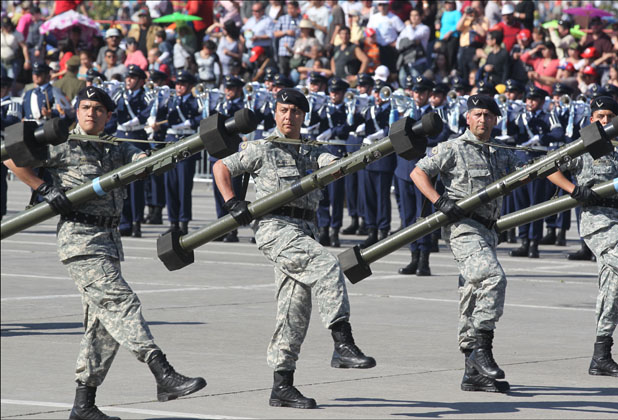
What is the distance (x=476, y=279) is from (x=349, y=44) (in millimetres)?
15569

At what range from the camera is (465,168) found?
9.14m

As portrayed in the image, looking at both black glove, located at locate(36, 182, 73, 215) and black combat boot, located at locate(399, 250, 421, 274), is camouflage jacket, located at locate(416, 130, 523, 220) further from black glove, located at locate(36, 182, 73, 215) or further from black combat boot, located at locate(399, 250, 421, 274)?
black combat boot, located at locate(399, 250, 421, 274)

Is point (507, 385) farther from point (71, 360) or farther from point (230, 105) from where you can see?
point (230, 105)

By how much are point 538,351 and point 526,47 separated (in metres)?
14.4

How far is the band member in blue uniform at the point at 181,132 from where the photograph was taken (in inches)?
766

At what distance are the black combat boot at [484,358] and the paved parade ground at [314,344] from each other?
→ 16cm

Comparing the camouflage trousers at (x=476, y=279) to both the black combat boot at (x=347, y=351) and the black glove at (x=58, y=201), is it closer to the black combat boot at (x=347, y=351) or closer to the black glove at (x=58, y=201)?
the black combat boot at (x=347, y=351)

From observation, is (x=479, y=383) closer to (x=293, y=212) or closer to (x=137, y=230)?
(x=293, y=212)

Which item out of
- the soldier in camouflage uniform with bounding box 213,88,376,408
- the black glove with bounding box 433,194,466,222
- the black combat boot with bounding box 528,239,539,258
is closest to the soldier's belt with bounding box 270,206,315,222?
the soldier in camouflage uniform with bounding box 213,88,376,408

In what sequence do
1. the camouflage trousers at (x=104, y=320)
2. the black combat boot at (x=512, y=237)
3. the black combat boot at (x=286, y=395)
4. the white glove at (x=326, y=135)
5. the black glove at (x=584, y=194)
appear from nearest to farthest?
the camouflage trousers at (x=104, y=320) → the black combat boot at (x=286, y=395) → the black glove at (x=584, y=194) → the white glove at (x=326, y=135) → the black combat boot at (x=512, y=237)

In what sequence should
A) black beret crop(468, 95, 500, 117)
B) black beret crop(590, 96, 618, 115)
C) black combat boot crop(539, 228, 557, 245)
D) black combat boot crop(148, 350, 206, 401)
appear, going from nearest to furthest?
black combat boot crop(148, 350, 206, 401) → black beret crop(468, 95, 500, 117) → black beret crop(590, 96, 618, 115) → black combat boot crop(539, 228, 557, 245)

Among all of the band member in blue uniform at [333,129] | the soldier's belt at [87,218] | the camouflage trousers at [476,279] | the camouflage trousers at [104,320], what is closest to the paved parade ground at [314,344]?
the camouflage trousers at [104,320]

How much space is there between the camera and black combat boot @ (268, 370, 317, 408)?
8141 mm

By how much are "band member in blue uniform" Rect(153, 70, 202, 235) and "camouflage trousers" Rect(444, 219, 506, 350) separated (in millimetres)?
10643
